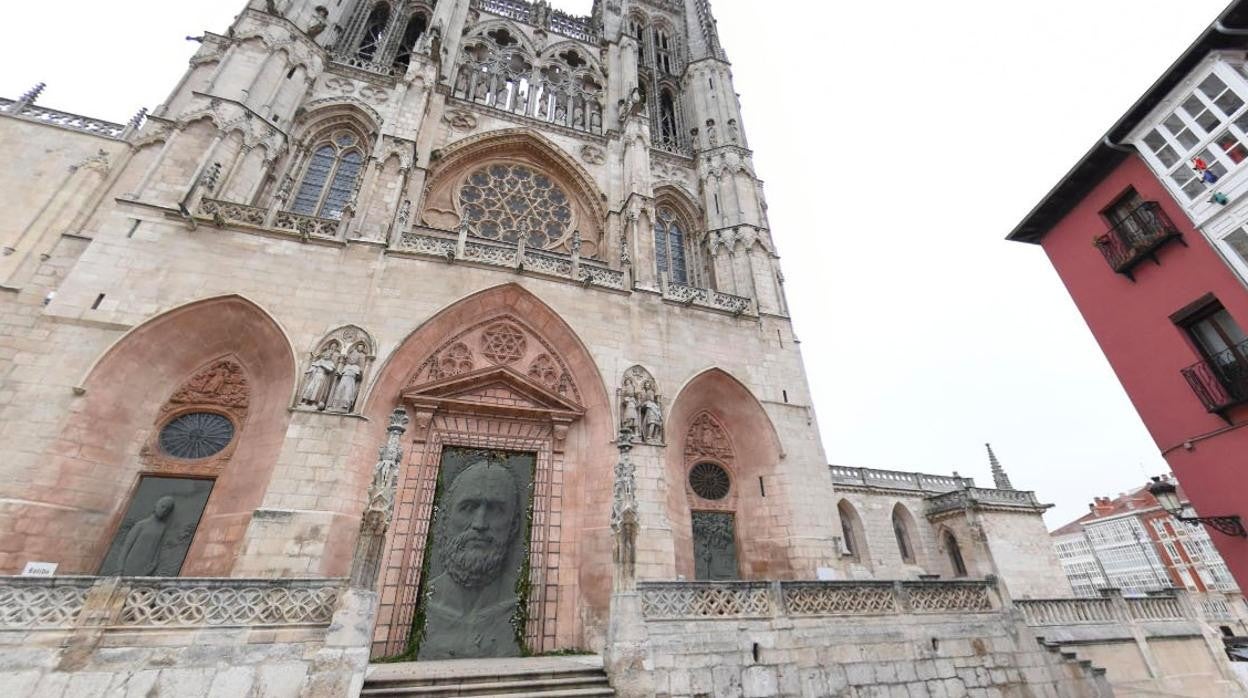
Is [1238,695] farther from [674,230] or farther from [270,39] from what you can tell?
[270,39]

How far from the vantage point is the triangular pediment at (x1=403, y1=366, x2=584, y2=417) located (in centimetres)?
950

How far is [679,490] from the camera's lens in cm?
1068

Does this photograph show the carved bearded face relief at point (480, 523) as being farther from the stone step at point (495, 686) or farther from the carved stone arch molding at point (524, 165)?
the carved stone arch molding at point (524, 165)

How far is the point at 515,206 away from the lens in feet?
46.7

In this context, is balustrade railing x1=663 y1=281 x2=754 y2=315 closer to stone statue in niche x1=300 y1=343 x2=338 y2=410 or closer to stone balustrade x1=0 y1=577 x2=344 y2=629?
stone statue in niche x1=300 y1=343 x2=338 y2=410

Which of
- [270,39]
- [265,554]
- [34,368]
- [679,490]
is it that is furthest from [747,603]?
[270,39]

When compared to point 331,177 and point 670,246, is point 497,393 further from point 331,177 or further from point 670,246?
point 670,246

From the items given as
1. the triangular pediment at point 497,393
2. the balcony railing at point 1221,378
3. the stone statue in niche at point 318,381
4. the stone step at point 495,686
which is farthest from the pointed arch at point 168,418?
the balcony railing at point 1221,378

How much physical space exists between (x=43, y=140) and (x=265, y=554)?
1285cm

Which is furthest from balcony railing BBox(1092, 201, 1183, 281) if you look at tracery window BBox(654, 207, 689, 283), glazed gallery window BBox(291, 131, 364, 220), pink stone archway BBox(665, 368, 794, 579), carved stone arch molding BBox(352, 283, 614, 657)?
glazed gallery window BBox(291, 131, 364, 220)

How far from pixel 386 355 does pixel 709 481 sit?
784 centimetres

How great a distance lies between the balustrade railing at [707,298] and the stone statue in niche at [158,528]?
10.4 m

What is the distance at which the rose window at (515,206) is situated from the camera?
13.6 meters

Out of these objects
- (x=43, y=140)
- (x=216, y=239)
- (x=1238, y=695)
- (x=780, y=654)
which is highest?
(x=43, y=140)
